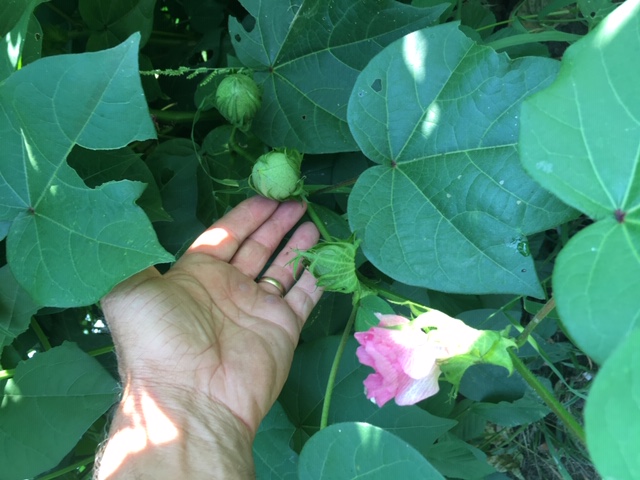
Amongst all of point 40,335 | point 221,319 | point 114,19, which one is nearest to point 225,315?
point 221,319

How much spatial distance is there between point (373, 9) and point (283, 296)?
2.24 ft

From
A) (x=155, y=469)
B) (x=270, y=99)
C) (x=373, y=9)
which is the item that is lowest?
(x=155, y=469)

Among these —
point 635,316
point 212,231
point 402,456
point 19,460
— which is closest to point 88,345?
point 19,460

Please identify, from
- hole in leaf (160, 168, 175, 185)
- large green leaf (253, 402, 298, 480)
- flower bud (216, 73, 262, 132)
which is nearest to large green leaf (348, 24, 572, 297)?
flower bud (216, 73, 262, 132)

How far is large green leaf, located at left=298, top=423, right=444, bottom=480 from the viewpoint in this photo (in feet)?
2.95

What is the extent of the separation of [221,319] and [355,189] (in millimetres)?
438

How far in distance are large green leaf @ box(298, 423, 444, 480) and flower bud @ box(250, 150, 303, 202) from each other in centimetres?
51

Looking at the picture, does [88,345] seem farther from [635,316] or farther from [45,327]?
[635,316]

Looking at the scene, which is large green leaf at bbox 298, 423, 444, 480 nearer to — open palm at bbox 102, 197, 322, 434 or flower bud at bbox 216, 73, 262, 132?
open palm at bbox 102, 197, 322, 434

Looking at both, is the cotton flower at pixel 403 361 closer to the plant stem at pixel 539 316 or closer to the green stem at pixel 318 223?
the plant stem at pixel 539 316

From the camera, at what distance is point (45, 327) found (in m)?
1.58

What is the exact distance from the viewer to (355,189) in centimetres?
114

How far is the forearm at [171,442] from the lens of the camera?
3.53 ft

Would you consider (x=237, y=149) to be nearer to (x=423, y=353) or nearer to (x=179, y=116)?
(x=179, y=116)
